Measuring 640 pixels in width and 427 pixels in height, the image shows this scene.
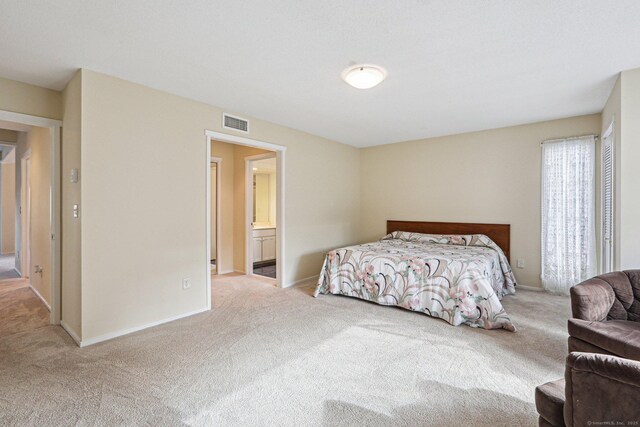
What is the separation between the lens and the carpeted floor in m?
1.78

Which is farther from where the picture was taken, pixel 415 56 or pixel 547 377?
pixel 415 56

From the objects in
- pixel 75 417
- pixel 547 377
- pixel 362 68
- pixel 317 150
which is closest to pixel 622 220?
A: pixel 547 377

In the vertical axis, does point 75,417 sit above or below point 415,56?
below

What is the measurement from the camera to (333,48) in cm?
228

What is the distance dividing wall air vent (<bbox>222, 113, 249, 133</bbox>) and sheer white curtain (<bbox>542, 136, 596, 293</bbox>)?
403 cm

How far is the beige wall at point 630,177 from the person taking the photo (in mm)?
2508

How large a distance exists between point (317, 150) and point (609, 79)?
11.7 ft

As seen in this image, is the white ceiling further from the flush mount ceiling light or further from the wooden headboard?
the wooden headboard

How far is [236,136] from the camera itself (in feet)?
12.7

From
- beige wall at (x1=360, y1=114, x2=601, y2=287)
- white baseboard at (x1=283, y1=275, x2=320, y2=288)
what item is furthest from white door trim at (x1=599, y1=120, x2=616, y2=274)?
white baseboard at (x1=283, y1=275, x2=320, y2=288)

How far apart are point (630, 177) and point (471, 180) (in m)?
2.33

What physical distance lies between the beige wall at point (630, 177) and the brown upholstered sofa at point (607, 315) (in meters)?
0.39

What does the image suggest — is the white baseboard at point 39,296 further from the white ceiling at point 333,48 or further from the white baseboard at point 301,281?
the white baseboard at point 301,281

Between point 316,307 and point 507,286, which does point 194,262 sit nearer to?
point 316,307
